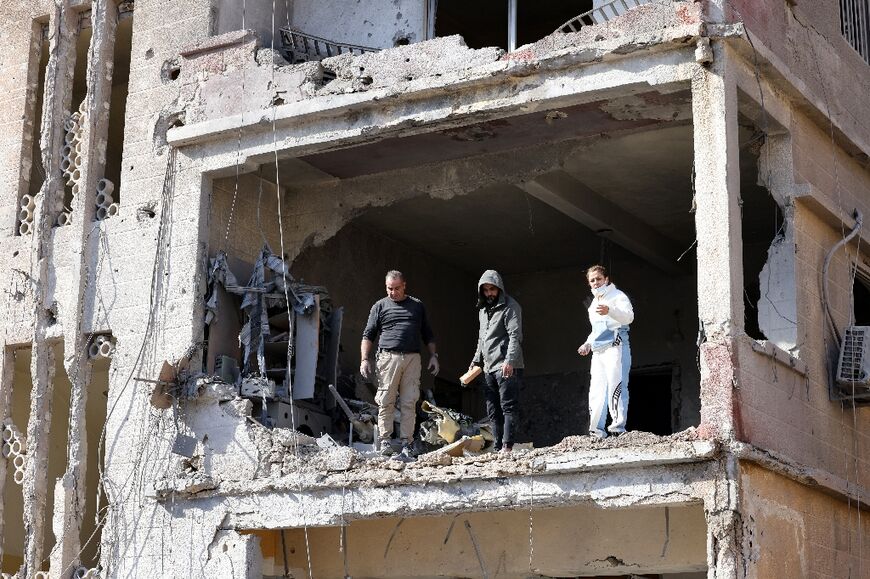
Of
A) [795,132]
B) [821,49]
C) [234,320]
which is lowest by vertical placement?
[234,320]

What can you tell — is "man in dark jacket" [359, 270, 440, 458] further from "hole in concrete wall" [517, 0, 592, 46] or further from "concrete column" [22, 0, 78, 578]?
"hole in concrete wall" [517, 0, 592, 46]

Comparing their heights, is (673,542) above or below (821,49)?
below

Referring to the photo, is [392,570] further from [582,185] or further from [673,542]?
[582,185]

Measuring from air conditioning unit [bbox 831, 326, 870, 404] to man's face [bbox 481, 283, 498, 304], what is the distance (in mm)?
3027

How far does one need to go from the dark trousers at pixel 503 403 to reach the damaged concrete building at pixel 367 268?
0.65 m

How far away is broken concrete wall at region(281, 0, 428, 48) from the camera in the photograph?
45.9 ft

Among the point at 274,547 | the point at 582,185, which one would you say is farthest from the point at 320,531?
the point at 582,185

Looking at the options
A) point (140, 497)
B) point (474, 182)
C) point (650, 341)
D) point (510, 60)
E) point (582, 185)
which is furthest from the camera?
point (650, 341)

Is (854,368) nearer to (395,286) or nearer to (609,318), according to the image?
(609,318)

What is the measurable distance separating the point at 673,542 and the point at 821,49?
4880 mm

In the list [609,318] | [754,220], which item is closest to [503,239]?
[754,220]

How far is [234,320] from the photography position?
546 inches

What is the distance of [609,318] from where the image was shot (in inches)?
465

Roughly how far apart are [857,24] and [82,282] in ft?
27.3
